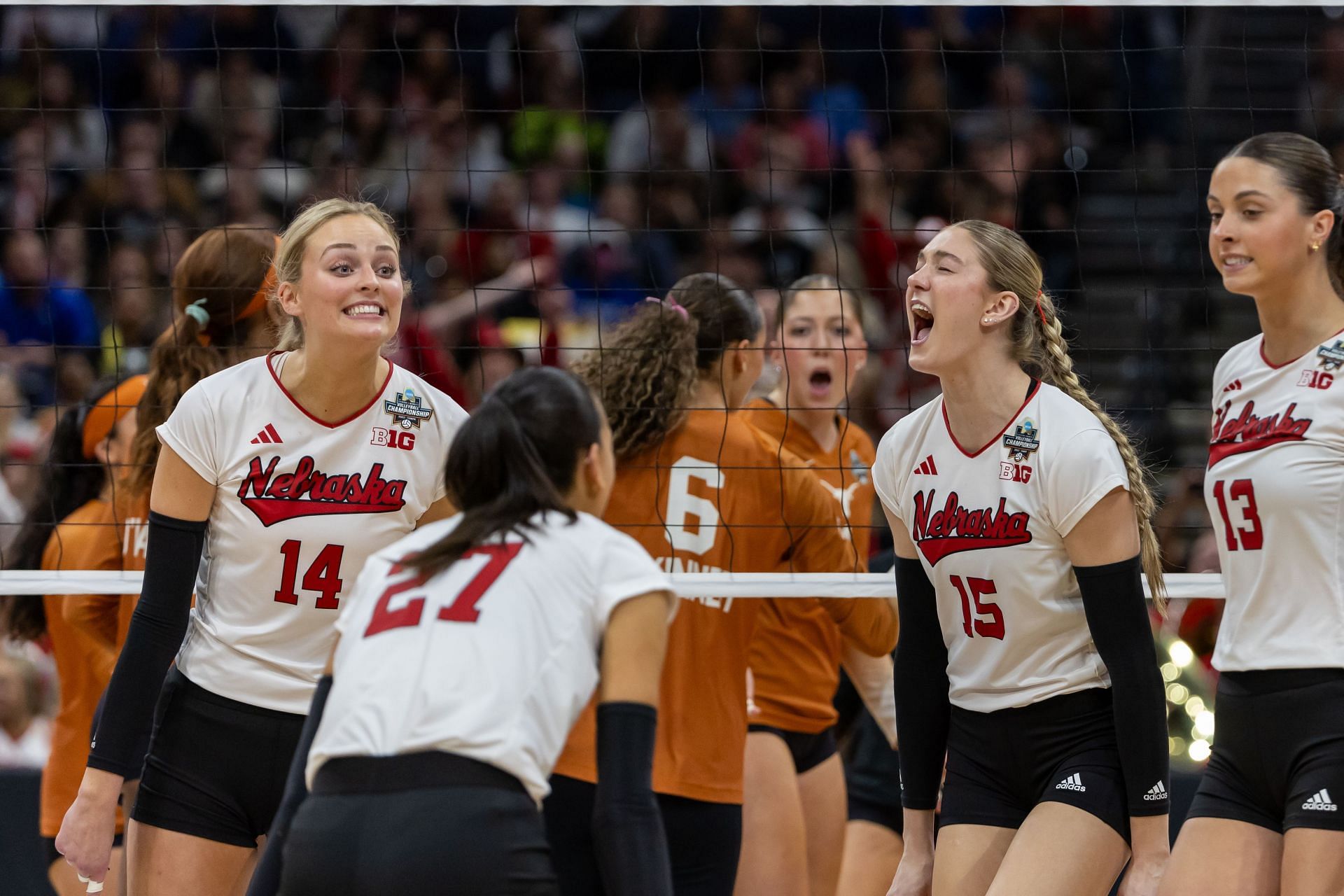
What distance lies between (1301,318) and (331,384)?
235 cm

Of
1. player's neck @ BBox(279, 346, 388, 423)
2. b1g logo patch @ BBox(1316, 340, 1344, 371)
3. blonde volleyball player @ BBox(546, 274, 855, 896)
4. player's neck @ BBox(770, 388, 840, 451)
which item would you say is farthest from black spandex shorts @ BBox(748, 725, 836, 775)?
b1g logo patch @ BBox(1316, 340, 1344, 371)

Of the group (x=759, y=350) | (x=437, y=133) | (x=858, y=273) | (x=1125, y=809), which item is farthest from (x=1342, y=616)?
(x=437, y=133)

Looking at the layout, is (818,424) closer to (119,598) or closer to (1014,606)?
(1014,606)

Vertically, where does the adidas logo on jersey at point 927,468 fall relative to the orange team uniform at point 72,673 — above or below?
above

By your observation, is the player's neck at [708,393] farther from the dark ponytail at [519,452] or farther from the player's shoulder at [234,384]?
the dark ponytail at [519,452]

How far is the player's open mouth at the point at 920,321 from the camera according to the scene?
13.0 feet

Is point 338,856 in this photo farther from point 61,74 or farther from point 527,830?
point 61,74

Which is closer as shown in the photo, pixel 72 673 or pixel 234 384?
pixel 234 384

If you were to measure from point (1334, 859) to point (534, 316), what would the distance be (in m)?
6.63

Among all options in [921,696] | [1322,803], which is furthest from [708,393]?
[1322,803]

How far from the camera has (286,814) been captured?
287 centimetres

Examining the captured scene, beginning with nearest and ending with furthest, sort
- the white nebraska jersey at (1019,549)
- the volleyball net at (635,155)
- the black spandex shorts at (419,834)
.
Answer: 1. the black spandex shorts at (419,834)
2. the white nebraska jersey at (1019,549)
3. the volleyball net at (635,155)

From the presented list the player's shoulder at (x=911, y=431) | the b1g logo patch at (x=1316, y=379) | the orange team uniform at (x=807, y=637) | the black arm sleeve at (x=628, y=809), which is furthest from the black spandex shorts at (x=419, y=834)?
the orange team uniform at (x=807, y=637)

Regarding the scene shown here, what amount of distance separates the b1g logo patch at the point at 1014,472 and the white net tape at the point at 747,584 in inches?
29.3
